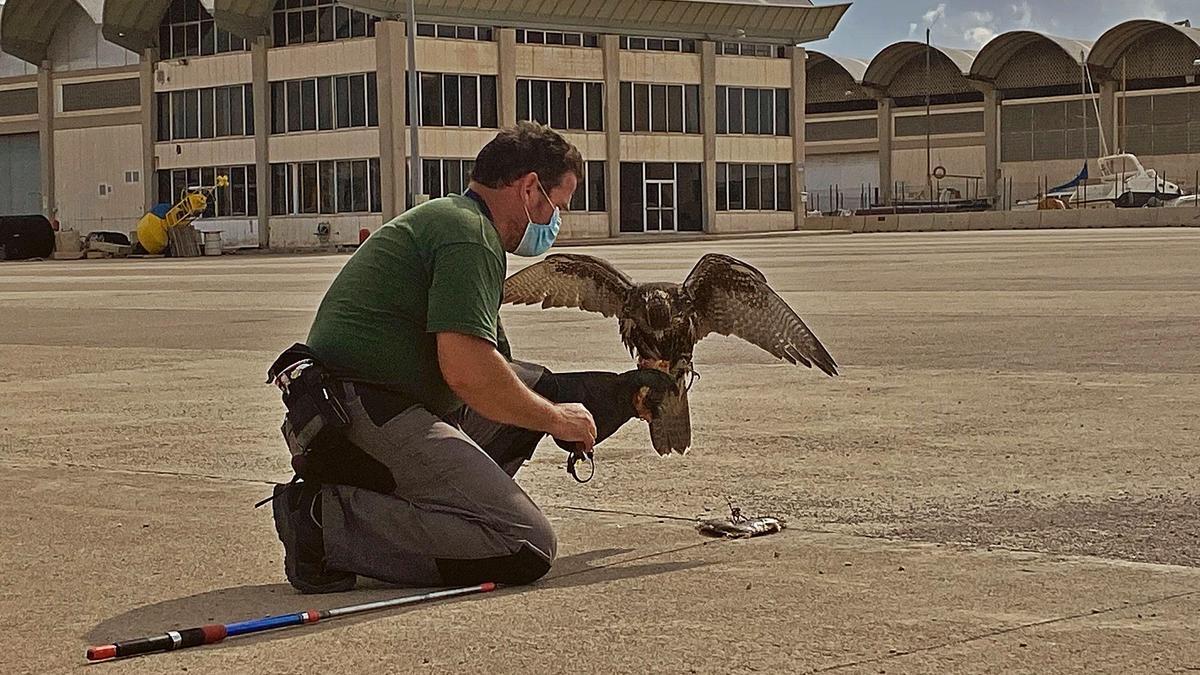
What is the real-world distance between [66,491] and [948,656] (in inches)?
197

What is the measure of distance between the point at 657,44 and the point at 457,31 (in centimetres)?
1031

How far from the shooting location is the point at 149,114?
77625 millimetres

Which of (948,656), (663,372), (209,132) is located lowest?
(948,656)

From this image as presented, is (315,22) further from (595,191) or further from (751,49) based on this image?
(751,49)

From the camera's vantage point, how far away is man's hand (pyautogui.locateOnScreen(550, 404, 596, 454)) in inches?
255

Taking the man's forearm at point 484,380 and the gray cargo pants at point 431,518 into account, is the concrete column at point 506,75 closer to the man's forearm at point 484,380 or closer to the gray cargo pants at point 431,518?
the gray cargo pants at point 431,518

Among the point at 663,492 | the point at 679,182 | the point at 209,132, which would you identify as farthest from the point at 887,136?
the point at 663,492

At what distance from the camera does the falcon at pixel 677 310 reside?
740 cm

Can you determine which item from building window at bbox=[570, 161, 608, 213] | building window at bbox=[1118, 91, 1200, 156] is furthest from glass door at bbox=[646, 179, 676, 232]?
building window at bbox=[1118, 91, 1200, 156]

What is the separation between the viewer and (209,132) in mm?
75938

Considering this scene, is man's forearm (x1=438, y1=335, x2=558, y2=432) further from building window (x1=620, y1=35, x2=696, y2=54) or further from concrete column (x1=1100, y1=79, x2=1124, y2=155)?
concrete column (x1=1100, y1=79, x2=1124, y2=155)

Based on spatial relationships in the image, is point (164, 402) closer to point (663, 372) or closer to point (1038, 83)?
point (663, 372)

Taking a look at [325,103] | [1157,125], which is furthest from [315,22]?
[1157,125]

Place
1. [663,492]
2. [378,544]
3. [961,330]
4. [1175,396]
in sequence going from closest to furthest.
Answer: [378,544], [663,492], [1175,396], [961,330]
